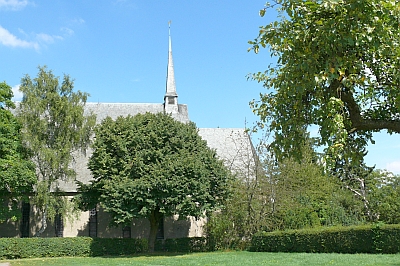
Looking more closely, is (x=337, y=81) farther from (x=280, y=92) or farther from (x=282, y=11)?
(x=282, y=11)

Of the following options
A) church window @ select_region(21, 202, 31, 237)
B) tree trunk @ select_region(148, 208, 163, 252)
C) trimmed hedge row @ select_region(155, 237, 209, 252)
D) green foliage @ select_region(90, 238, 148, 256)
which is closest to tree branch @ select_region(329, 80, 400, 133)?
tree trunk @ select_region(148, 208, 163, 252)

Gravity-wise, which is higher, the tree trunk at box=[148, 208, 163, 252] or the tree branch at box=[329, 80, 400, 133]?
the tree branch at box=[329, 80, 400, 133]

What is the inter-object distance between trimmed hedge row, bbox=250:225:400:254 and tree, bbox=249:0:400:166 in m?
14.2

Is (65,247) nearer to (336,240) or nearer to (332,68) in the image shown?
(336,240)

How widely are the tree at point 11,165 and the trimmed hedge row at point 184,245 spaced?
943 centimetres

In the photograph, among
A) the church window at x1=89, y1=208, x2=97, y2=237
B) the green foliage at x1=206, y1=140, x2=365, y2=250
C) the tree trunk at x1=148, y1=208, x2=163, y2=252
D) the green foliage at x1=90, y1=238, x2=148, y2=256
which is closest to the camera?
the green foliage at x1=90, y1=238, x2=148, y2=256

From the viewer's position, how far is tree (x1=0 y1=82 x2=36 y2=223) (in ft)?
87.7

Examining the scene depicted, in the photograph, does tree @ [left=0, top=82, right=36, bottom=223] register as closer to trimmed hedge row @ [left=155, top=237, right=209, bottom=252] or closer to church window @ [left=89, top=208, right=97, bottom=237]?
church window @ [left=89, top=208, right=97, bottom=237]

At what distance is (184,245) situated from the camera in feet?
98.0

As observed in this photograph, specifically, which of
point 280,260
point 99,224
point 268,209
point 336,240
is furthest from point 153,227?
point 280,260

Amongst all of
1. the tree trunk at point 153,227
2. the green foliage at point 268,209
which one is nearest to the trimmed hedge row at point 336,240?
the green foliage at point 268,209

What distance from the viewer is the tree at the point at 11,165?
26734 mm

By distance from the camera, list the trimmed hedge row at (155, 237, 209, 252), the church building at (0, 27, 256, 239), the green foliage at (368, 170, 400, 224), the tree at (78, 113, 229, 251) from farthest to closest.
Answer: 1. the green foliage at (368, 170, 400, 224)
2. the church building at (0, 27, 256, 239)
3. the trimmed hedge row at (155, 237, 209, 252)
4. the tree at (78, 113, 229, 251)

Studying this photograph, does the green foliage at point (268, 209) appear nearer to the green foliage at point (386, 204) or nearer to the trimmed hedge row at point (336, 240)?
the trimmed hedge row at point (336, 240)
